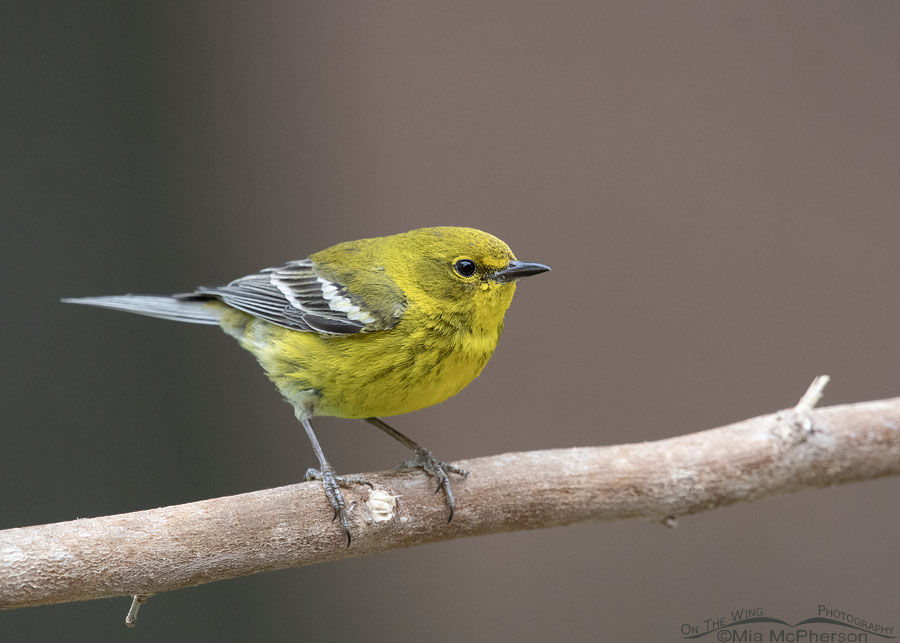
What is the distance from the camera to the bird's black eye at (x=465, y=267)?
129 inches

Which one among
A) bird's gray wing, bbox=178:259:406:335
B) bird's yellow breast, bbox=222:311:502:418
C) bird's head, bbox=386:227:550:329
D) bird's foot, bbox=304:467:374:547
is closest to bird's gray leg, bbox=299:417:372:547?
bird's foot, bbox=304:467:374:547

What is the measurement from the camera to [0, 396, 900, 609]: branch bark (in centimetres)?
266

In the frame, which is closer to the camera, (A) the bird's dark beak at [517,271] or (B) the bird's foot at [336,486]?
(B) the bird's foot at [336,486]

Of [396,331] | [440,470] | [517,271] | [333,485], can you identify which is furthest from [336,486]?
[517,271]

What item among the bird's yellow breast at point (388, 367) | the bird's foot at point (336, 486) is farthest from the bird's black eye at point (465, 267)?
the bird's foot at point (336, 486)

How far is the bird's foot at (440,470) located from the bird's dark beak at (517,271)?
761mm

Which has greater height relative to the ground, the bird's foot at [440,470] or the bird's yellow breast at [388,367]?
the bird's yellow breast at [388,367]

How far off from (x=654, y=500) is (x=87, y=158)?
411 cm

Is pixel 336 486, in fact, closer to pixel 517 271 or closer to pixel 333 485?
pixel 333 485

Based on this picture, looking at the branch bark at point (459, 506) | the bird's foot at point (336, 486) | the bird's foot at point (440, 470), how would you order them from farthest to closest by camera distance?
the bird's foot at point (440, 470) → the bird's foot at point (336, 486) → the branch bark at point (459, 506)

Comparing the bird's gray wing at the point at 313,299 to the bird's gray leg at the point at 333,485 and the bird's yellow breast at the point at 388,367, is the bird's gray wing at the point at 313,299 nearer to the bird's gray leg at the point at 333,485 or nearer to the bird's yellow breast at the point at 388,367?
the bird's yellow breast at the point at 388,367

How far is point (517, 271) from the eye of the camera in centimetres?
320

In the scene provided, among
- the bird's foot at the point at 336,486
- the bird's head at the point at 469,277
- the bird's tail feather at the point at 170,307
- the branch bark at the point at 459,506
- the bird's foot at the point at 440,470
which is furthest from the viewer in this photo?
the bird's tail feather at the point at 170,307

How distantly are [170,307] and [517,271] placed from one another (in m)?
1.83
